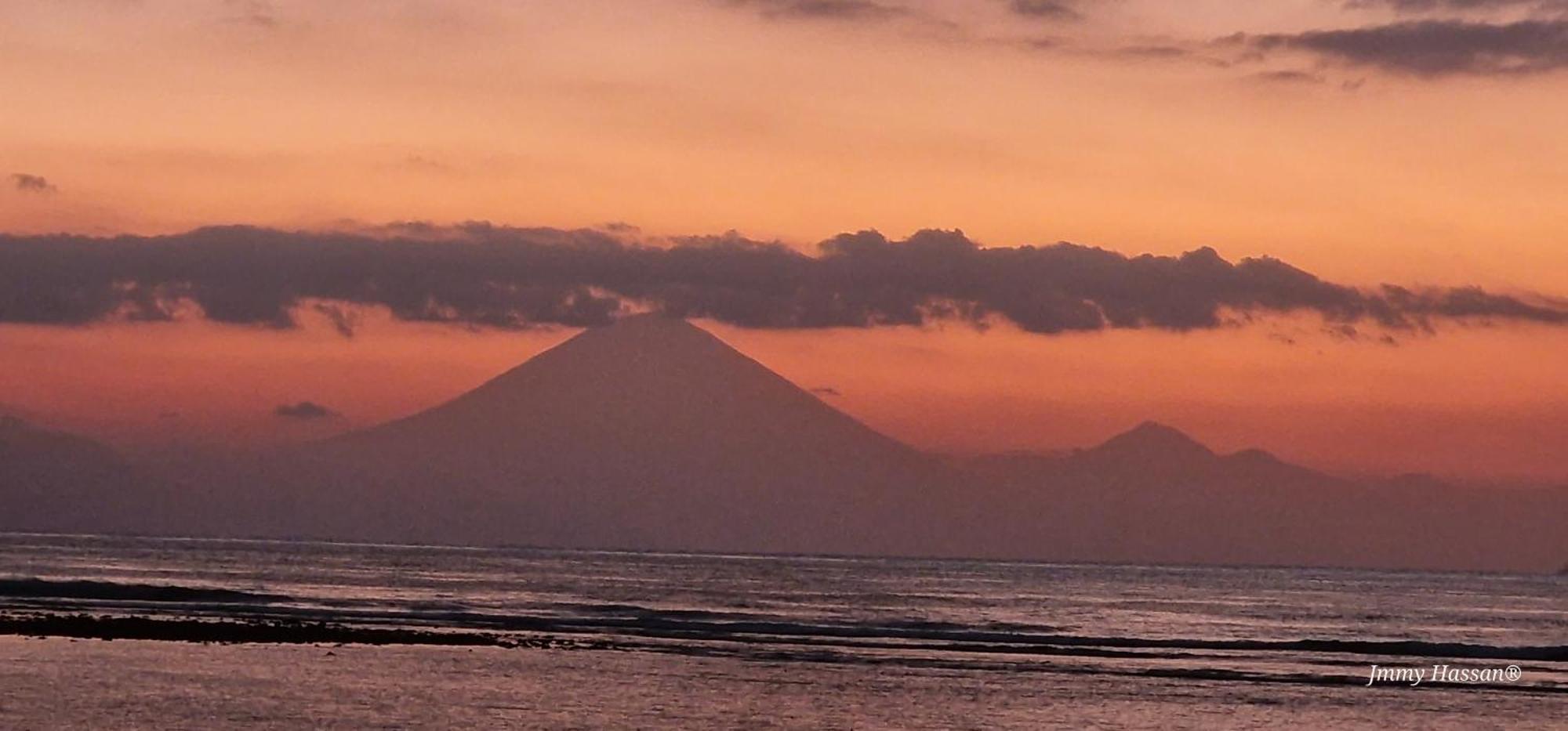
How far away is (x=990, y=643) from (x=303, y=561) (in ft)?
369

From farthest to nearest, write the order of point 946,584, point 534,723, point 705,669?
1. point 946,584
2. point 705,669
3. point 534,723

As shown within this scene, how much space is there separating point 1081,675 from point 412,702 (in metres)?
23.8

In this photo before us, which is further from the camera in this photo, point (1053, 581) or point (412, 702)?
point (1053, 581)

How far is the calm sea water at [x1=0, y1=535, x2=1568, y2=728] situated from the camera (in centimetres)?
4266

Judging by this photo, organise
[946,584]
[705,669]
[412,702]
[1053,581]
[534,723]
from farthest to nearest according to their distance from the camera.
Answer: [1053,581] < [946,584] < [705,669] < [412,702] < [534,723]

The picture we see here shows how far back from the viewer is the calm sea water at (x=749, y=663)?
4266 cm

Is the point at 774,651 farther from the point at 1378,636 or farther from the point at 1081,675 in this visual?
the point at 1378,636

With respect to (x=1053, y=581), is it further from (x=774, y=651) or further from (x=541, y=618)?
(x=774, y=651)

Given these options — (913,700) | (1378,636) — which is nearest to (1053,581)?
(1378,636)

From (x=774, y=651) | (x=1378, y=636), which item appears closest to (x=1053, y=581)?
(x=1378, y=636)

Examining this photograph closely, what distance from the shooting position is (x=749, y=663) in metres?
58.4

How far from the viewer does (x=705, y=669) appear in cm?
5556

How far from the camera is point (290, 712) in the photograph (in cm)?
4009

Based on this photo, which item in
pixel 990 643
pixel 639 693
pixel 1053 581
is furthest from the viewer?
pixel 1053 581
